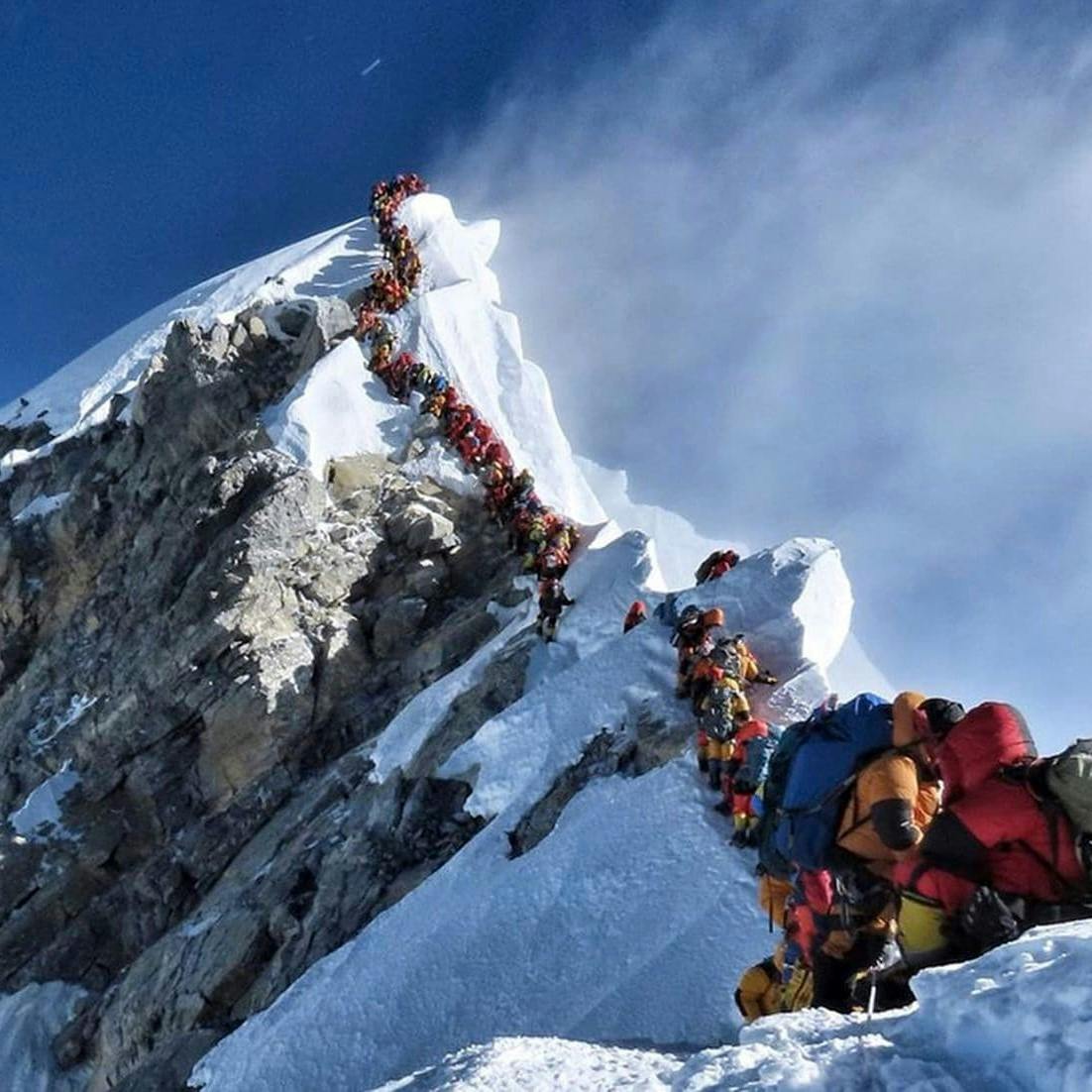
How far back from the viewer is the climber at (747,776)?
8812 mm

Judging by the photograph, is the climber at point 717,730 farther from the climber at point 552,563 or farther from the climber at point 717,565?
the climber at point 552,563

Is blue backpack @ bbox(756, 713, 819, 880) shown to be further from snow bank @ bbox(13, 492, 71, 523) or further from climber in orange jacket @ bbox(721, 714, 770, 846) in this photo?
snow bank @ bbox(13, 492, 71, 523)

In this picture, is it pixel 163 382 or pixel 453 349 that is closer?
pixel 163 382

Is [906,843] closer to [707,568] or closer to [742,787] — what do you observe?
[742,787]

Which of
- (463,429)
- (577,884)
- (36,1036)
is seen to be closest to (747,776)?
(577,884)

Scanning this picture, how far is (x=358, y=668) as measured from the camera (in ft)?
70.2

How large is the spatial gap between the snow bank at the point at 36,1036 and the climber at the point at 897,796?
1689 cm

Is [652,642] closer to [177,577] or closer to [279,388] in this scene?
[177,577]

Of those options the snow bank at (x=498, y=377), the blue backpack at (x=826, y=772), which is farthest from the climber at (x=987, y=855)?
the snow bank at (x=498, y=377)

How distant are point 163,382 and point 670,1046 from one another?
27.4 meters

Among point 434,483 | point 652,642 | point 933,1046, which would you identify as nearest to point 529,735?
point 652,642

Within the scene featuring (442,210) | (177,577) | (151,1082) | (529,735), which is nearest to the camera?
(151,1082)

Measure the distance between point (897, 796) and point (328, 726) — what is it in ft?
55.9

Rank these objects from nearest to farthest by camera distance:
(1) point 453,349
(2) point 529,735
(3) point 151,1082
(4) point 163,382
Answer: (3) point 151,1082
(2) point 529,735
(4) point 163,382
(1) point 453,349
